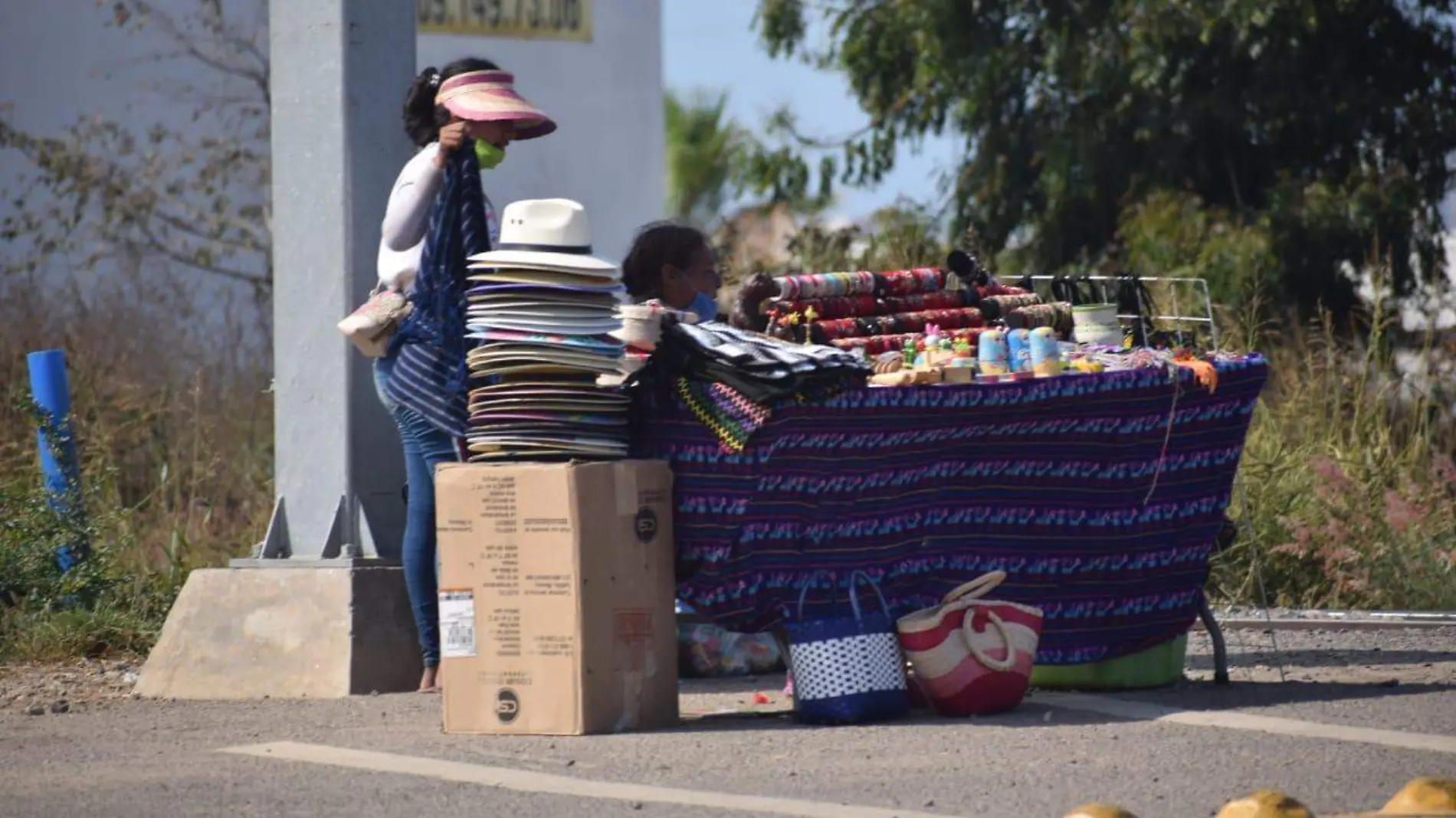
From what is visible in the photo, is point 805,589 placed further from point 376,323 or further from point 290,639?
point 290,639

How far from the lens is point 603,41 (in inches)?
805

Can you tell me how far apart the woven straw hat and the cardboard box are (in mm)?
1334

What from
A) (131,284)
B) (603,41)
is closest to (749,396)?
(131,284)

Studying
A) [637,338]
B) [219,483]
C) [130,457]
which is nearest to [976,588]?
[637,338]

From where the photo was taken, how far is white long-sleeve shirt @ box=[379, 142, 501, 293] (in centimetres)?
738

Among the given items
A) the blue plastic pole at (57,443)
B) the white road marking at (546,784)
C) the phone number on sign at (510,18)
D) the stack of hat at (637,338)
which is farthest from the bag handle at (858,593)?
the phone number on sign at (510,18)

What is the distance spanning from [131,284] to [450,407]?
8.35 m

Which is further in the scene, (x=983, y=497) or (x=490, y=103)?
(x=490, y=103)

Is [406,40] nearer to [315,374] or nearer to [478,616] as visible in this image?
[315,374]

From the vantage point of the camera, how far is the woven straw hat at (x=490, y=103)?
736cm

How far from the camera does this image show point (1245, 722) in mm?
6605

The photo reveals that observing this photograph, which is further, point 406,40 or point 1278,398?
point 1278,398

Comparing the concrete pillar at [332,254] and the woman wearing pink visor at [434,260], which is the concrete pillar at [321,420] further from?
the woman wearing pink visor at [434,260]

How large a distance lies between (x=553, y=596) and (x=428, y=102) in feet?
6.67
